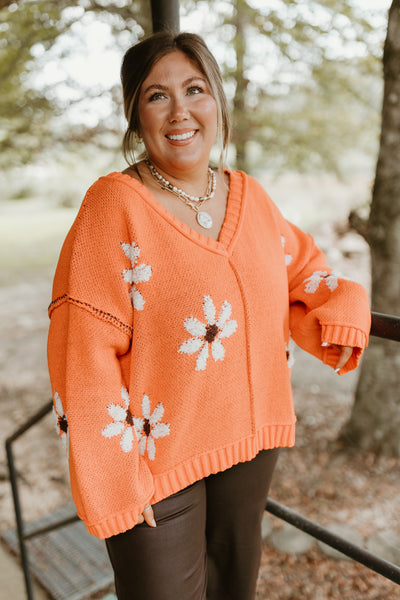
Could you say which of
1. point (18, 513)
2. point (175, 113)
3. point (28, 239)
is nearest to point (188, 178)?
point (175, 113)

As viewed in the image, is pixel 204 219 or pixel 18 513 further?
pixel 18 513

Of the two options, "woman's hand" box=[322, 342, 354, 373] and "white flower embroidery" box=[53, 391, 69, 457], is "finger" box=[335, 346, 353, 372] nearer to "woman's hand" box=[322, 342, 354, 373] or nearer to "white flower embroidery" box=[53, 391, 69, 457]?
"woman's hand" box=[322, 342, 354, 373]

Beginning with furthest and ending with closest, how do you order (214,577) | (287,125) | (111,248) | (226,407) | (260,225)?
(287,125) < (214,577) < (260,225) < (226,407) < (111,248)

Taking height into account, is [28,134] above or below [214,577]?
above

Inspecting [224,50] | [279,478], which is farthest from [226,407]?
[224,50]

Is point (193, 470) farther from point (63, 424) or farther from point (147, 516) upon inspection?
point (63, 424)

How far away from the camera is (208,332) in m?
1.17

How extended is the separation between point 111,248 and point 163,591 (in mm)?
805

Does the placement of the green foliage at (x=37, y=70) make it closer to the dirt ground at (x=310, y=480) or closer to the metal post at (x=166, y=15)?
the metal post at (x=166, y=15)

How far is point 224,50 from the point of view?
13.0 feet

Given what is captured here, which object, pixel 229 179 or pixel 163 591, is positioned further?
pixel 229 179

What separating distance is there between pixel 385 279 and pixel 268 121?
191cm

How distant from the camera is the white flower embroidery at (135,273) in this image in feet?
3.68

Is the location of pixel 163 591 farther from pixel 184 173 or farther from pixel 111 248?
pixel 184 173
